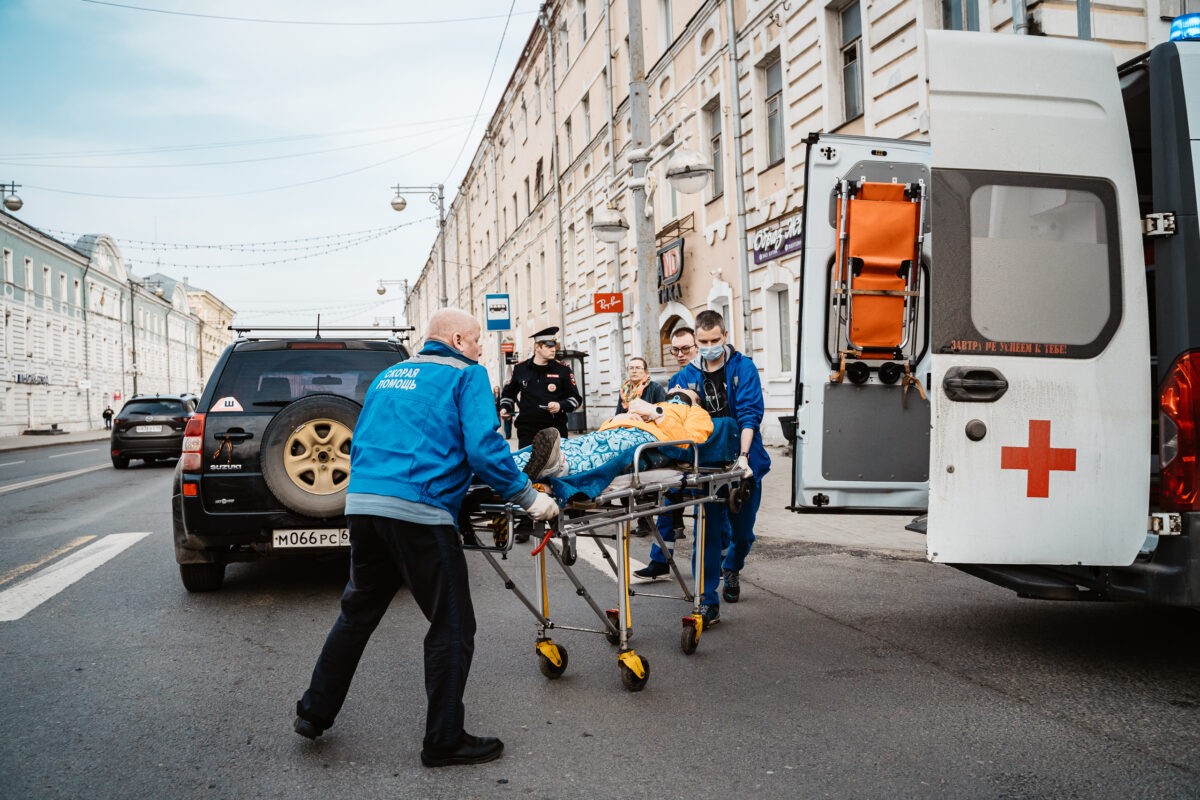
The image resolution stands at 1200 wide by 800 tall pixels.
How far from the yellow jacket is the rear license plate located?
221 cm

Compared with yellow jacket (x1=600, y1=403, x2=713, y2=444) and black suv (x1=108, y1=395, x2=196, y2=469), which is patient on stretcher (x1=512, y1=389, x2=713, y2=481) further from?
black suv (x1=108, y1=395, x2=196, y2=469)

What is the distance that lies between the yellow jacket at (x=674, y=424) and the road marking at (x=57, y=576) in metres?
4.08

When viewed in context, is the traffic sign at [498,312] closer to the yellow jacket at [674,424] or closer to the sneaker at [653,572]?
the sneaker at [653,572]

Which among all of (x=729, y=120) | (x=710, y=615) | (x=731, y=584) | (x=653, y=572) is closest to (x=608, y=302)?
(x=729, y=120)

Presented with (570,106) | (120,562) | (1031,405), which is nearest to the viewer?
(1031,405)

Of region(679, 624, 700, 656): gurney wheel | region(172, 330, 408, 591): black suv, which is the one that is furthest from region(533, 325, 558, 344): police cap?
region(679, 624, 700, 656): gurney wheel

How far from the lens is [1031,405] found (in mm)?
4047

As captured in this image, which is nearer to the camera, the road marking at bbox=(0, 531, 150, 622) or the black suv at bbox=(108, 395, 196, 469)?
the road marking at bbox=(0, 531, 150, 622)

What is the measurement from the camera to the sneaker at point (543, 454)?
3.98 metres

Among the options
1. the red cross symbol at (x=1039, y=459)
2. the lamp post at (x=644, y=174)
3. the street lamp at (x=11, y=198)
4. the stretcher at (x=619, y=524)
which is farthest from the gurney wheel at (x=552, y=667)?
the street lamp at (x=11, y=198)

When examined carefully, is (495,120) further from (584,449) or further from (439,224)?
(584,449)

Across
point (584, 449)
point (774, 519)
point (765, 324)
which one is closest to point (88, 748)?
point (584, 449)

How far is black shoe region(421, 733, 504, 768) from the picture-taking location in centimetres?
352

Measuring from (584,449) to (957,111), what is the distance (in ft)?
7.13
